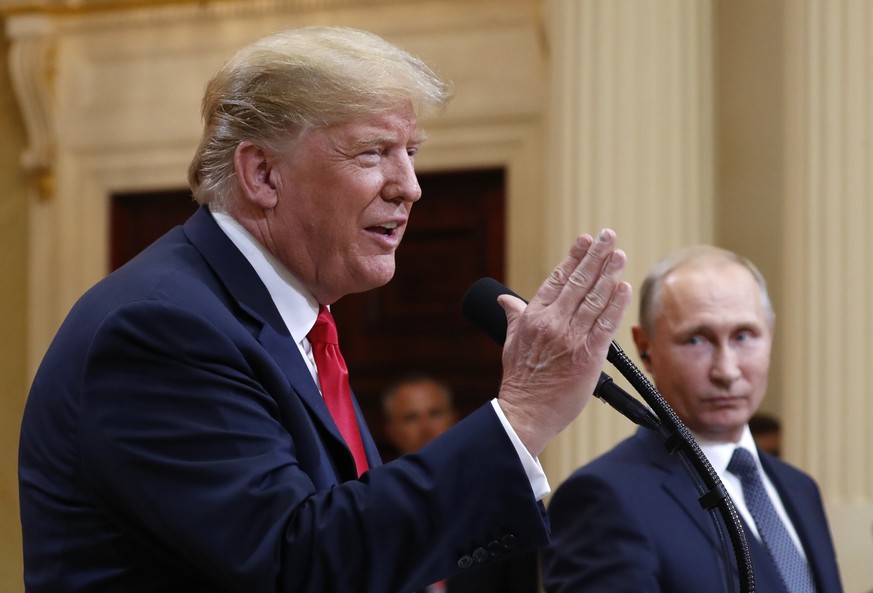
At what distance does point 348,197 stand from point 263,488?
49 centimetres

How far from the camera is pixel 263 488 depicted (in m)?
1.51

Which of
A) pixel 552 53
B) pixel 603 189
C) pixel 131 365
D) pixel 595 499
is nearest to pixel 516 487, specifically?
pixel 131 365

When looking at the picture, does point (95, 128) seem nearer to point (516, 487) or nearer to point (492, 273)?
point (492, 273)

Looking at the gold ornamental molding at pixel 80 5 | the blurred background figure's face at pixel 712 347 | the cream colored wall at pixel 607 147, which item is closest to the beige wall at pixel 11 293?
the cream colored wall at pixel 607 147

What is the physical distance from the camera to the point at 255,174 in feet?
6.13

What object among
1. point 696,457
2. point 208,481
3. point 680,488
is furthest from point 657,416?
point 680,488

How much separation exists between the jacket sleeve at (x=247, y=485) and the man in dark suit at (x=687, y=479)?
946mm

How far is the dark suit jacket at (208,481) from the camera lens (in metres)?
1.50

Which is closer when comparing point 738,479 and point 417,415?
point 738,479

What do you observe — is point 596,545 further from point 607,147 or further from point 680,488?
point 607,147

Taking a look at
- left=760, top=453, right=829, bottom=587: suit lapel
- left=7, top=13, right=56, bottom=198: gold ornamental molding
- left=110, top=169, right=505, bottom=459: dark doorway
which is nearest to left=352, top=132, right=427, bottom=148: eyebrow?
left=760, top=453, right=829, bottom=587: suit lapel

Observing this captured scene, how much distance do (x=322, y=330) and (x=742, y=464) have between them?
1191 millimetres

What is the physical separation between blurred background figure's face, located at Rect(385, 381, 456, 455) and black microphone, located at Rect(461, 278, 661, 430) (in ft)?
10.3

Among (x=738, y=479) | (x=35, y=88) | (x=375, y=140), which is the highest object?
(x=35, y=88)
